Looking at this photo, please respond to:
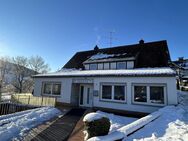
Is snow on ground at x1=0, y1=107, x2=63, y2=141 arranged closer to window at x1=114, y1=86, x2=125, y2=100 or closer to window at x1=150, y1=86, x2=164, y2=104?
window at x1=114, y1=86, x2=125, y2=100

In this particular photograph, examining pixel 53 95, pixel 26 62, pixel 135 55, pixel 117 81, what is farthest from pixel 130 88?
pixel 26 62

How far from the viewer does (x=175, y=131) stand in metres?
5.86

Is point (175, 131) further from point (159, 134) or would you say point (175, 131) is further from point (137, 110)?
point (137, 110)

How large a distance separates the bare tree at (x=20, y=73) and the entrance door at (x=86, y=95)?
85.6 feet

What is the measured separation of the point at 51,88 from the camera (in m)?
17.3

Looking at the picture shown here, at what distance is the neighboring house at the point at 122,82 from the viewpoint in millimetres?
→ 11633

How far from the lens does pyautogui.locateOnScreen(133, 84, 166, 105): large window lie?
37.9 feet

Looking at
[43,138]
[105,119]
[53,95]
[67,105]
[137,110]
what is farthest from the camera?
[53,95]

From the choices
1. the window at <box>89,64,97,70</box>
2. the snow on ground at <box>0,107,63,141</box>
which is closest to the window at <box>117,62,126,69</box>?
the window at <box>89,64,97,70</box>

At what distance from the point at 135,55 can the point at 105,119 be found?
11.5 m

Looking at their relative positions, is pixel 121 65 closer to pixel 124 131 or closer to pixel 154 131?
pixel 154 131

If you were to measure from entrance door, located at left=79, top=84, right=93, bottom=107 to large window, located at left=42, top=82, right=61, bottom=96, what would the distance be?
2.63 metres

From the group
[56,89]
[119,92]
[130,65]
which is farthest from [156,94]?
[56,89]

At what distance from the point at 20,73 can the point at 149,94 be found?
34002mm
